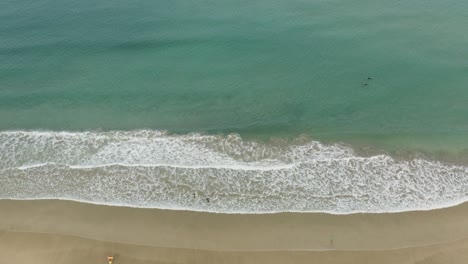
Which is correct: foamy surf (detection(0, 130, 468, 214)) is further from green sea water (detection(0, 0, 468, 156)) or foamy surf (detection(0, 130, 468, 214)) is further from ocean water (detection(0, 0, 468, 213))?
green sea water (detection(0, 0, 468, 156))

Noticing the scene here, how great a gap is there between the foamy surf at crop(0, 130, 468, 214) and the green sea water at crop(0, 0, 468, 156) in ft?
5.82

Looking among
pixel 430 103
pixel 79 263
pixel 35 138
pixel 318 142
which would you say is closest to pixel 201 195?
pixel 79 263

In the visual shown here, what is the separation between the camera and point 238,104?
28281mm

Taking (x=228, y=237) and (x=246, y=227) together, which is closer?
(x=228, y=237)

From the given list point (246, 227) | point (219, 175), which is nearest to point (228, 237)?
point (246, 227)

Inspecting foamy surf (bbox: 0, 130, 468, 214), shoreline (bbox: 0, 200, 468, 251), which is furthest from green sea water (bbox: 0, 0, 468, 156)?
shoreline (bbox: 0, 200, 468, 251)

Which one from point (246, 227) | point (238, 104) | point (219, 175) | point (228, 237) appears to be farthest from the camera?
point (238, 104)

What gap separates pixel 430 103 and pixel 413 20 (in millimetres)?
13060

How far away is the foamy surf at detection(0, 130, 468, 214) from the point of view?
2078 cm

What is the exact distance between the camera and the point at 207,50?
33.8 m

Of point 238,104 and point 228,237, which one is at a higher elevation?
point 238,104

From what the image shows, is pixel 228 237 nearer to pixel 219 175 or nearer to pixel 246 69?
pixel 219 175

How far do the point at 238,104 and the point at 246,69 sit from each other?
4.86m

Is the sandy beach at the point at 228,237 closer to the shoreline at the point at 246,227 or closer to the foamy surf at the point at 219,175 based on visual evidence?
the shoreline at the point at 246,227
